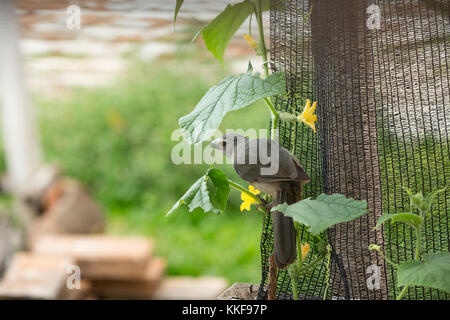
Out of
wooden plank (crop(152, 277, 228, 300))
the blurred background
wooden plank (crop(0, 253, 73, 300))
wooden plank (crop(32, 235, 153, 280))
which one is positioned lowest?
wooden plank (crop(152, 277, 228, 300))

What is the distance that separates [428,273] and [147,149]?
237 cm

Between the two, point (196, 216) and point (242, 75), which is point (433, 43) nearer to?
point (242, 75)

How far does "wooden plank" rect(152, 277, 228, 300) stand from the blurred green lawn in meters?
0.11

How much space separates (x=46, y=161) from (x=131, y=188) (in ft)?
1.66

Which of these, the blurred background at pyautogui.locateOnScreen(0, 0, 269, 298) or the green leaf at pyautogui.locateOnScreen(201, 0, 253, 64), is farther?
the blurred background at pyautogui.locateOnScreen(0, 0, 269, 298)

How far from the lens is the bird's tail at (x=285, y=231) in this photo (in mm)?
436

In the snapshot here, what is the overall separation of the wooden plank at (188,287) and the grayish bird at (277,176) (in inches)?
67.5

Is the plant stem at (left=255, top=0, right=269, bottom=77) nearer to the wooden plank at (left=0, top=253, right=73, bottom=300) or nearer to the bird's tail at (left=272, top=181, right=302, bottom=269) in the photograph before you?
the bird's tail at (left=272, top=181, right=302, bottom=269)

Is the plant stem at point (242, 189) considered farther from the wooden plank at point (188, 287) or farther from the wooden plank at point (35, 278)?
the wooden plank at point (188, 287)

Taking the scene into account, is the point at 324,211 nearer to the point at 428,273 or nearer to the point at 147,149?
the point at 428,273

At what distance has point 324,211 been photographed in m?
0.39

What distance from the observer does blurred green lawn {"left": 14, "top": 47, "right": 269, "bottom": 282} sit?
97.0 inches

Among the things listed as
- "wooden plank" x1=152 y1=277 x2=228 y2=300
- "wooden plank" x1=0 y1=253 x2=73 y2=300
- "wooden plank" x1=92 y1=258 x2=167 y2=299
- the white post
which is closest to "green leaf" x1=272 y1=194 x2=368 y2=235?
"wooden plank" x1=0 y1=253 x2=73 y2=300
